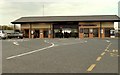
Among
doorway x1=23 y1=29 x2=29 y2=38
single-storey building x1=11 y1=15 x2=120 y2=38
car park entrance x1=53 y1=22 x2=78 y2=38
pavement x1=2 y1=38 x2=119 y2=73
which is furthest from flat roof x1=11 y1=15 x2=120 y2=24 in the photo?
pavement x1=2 y1=38 x2=119 y2=73

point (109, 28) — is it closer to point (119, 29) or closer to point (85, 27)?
point (85, 27)

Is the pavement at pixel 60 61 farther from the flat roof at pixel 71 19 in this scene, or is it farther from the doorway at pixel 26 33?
the doorway at pixel 26 33

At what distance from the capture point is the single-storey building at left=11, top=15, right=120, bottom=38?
64062 millimetres

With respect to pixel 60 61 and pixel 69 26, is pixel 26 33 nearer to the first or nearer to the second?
pixel 69 26

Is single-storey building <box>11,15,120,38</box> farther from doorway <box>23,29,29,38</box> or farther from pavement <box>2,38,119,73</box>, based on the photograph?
pavement <box>2,38,119,73</box>

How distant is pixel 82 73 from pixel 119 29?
8383 cm

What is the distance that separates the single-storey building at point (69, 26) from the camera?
210 ft

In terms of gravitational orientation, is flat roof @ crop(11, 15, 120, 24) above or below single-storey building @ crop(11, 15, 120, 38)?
above

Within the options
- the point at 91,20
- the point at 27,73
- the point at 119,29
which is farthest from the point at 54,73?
the point at 119,29

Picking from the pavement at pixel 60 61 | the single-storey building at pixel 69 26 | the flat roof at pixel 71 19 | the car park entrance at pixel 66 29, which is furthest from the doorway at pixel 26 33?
the pavement at pixel 60 61

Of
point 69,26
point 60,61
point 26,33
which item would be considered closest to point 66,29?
point 69,26

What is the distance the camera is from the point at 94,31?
64688mm

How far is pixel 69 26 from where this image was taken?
6675cm

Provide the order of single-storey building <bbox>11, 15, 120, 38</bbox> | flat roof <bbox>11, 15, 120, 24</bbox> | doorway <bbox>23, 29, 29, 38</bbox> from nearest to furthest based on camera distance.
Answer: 1. single-storey building <bbox>11, 15, 120, 38</bbox>
2. flat roof <bbox>11, 15, 120, 24</bbox>
3. doorway <bbox>23, 29, 29, 38</bbox>
